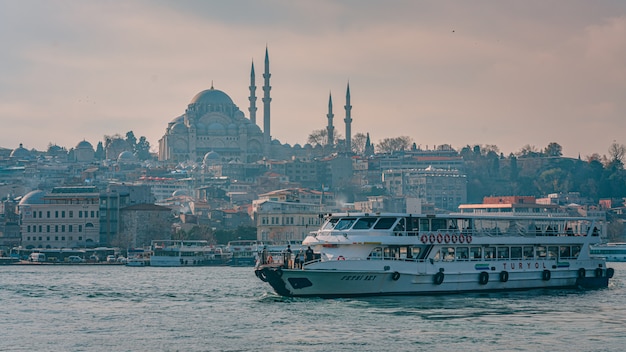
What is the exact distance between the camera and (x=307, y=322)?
37750 mm

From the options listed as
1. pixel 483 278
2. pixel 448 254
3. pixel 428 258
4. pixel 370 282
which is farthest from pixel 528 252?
pixel 370 282

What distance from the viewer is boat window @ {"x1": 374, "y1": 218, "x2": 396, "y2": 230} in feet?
149

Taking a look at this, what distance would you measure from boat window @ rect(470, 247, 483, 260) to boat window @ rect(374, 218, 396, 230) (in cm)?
379

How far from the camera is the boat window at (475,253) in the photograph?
156ft

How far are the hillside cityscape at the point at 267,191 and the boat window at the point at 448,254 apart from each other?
60.6m

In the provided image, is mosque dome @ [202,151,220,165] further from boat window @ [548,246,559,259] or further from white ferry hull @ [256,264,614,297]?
white ferry hull @ [256,264,614,297]

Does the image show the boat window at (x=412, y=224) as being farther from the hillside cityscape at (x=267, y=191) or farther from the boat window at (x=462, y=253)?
the hillside cityscape at (x=267, y=191)

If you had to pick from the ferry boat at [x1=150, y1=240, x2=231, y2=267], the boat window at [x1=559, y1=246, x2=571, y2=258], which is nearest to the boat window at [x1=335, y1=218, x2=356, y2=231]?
the boat window at [x1=559, y1=246, x2=571, y2=258]

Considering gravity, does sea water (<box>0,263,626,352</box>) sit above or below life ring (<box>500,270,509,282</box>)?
below

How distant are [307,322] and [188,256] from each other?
56030mm

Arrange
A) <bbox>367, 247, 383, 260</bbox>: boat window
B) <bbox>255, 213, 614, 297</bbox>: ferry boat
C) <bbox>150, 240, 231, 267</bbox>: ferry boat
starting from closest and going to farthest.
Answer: <bbox>255, 213, 614, 297</bbox>: ferry boat → <bbox>367, 247, 383, 260</bbox>: boat window → <bbox>150, 240, 231, 267</bbox>: ferry boat

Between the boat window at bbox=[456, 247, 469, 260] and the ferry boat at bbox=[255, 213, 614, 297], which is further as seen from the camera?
the boat window at bbox=[456, 247, 469, 260]

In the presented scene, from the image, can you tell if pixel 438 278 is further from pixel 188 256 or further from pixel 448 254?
pixel 188 256

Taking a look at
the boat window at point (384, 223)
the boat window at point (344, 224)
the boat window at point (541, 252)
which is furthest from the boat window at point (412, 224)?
the boat window at point (541, 252)
